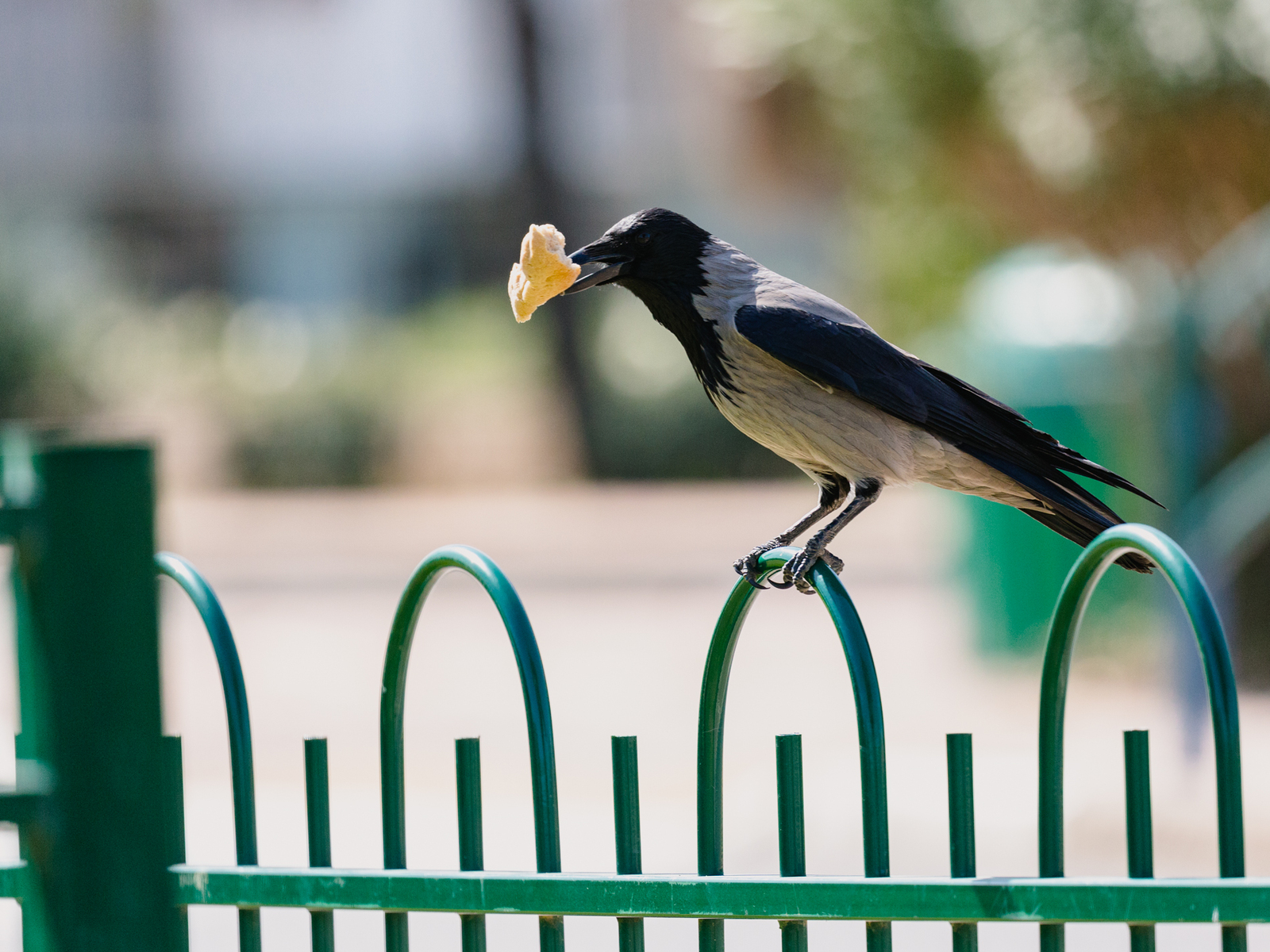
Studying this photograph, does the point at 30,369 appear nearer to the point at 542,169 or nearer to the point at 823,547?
the point at 542,169

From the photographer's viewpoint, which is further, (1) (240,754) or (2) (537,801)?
(1) (240,754)

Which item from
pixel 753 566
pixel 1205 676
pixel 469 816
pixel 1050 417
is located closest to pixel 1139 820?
pixel 1205 676

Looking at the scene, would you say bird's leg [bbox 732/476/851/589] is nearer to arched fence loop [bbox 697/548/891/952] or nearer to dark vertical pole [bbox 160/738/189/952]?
arched fence loop [bbox 697/548/891/952]

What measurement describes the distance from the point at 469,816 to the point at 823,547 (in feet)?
3.10

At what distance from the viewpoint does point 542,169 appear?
64.3 ft

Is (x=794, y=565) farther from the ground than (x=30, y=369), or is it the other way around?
(x=30, y=369)

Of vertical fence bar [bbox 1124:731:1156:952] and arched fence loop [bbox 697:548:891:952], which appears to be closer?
vertical fence bar [bbox 1124:731:1156:952]

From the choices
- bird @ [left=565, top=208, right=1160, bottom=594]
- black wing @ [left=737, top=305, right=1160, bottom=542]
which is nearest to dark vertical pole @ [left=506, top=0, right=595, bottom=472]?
bird @ [left=565, top=208, right=1160, bottom=594]

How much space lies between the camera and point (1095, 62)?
7.38 metres

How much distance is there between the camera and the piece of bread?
2.62 m

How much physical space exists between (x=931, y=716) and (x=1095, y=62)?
137 inches

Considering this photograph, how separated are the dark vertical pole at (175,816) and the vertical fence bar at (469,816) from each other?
0.40m

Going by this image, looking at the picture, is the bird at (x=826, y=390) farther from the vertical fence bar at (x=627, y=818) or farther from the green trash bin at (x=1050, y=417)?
the green trash bin at (x=1050, y=417)

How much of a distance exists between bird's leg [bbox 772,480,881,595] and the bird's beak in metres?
0.62
